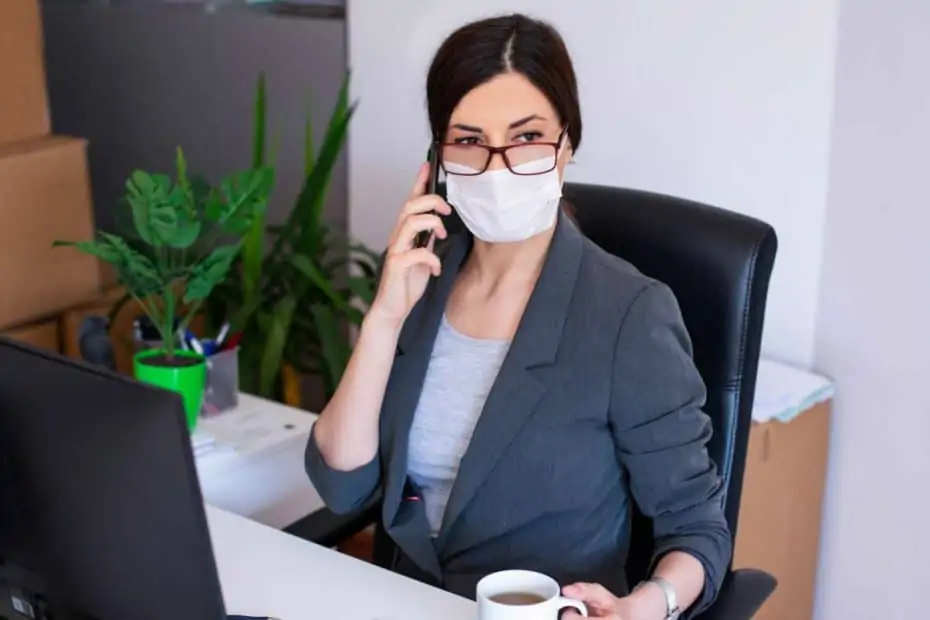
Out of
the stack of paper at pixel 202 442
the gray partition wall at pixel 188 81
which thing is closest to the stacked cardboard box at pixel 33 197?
the stack of paper at pixel 202 442

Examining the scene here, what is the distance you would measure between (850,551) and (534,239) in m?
1.07

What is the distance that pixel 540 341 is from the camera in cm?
146

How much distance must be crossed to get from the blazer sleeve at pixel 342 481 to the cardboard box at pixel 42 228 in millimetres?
918

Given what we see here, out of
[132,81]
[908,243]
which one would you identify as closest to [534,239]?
[908,243]

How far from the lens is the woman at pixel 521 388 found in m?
1.42

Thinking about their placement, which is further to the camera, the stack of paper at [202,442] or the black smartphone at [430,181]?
the stack of paper at [202,442]

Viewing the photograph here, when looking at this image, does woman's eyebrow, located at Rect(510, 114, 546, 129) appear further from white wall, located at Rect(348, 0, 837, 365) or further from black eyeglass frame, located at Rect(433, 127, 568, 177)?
white wall, located at Rect(348, 0, 837, 365)

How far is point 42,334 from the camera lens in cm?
232

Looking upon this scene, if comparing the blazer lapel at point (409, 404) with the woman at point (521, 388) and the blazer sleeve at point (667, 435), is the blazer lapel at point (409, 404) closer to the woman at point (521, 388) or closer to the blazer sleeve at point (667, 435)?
the woman at point (521, 388)

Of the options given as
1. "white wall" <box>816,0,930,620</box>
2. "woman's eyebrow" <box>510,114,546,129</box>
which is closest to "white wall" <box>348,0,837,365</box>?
"white wall" <box>816,0,930,620</box>

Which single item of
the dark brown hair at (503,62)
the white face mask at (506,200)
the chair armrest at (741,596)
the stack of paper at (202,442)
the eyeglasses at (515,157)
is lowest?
the chair armrest at (741,596)

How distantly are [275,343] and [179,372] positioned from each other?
573 millimetres

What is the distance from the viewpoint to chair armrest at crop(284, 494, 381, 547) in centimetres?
165

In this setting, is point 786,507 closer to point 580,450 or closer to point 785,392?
point 785,392
